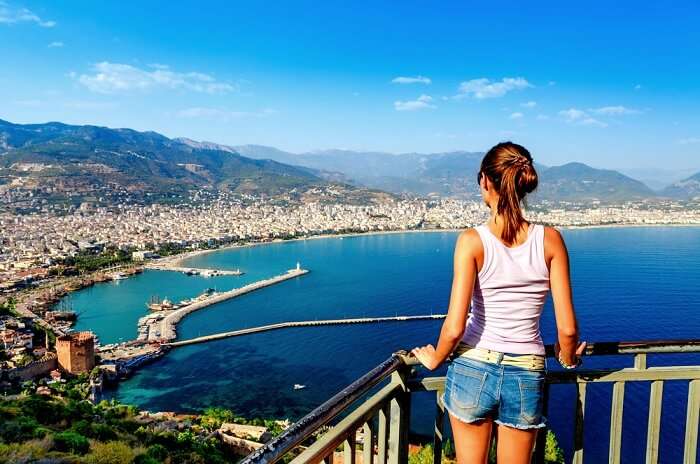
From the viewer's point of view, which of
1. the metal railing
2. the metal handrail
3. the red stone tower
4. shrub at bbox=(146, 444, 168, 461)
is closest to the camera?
the metal handrail

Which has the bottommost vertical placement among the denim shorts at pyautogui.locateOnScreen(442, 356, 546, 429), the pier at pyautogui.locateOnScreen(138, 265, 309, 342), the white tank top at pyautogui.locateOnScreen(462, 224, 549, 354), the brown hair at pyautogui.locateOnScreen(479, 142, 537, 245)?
the pier at pyautogui.locateOnScreen(138, 265, 309, 342)

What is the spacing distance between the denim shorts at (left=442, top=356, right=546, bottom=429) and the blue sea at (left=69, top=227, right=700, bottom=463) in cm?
960

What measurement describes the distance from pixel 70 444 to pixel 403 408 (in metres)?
7.55

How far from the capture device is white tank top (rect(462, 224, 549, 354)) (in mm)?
876

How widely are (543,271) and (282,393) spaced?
13293 mm

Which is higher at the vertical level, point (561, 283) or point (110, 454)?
point (561, 283)

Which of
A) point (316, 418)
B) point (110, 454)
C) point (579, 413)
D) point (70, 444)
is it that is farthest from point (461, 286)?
point (70, 444)

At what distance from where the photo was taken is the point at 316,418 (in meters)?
0.79

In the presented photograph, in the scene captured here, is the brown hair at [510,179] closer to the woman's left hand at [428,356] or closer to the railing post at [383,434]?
the woman's left hand at [428,356]

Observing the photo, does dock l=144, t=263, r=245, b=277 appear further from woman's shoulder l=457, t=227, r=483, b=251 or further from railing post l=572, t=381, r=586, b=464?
woman's shoulder l=457, t=227, r=483, b=251

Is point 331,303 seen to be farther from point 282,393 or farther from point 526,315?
point 526,315

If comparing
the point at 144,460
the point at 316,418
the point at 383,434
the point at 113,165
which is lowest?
the point at 144,460

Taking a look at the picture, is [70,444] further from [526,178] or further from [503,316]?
[526,178]

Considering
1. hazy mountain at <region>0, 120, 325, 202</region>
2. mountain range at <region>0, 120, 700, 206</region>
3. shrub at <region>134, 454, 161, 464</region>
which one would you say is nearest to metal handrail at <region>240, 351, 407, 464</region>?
shrub at <region>134, 454, 161, 464</region>
